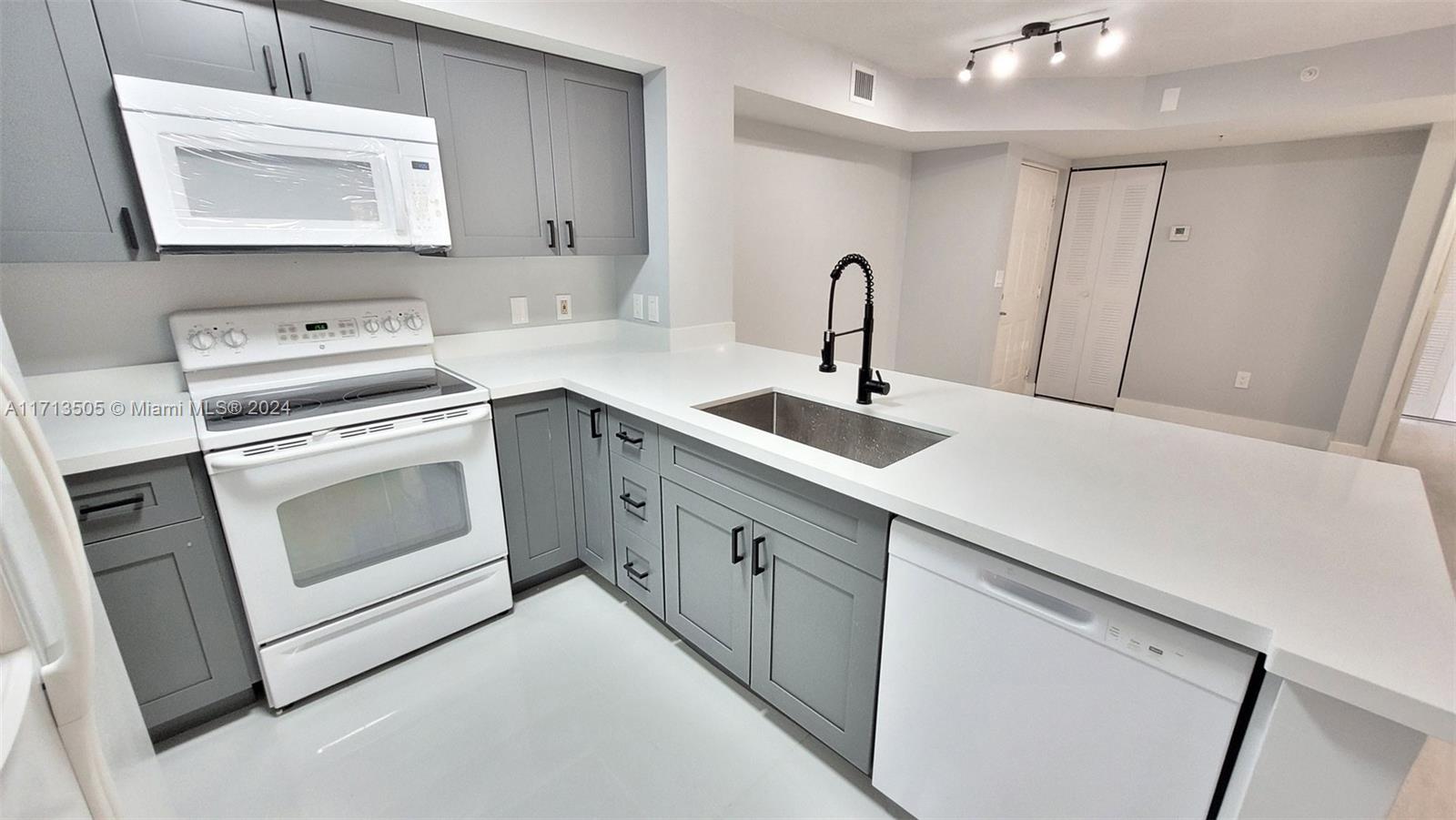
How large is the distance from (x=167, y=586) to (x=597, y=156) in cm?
198

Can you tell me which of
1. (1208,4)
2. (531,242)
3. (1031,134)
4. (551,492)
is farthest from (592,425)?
(1031,134)

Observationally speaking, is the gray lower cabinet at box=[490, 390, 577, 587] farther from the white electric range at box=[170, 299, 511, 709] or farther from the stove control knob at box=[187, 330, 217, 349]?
the stove control knob at box=[187, 330, 217, 349]

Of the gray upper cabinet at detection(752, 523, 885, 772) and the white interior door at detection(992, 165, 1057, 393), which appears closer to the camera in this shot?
the gray upper cabinet at detection(752, 523, 885, 772)

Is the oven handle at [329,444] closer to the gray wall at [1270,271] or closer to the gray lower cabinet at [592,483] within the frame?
the gray lower cabinet at [592,483]

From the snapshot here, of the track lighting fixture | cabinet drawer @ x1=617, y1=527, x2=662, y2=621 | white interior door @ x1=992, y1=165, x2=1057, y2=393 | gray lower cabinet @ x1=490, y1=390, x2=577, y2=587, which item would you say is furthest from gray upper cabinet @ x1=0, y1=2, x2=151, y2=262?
white interior door @ x1=992, y1=165, x2=1057, y2=393

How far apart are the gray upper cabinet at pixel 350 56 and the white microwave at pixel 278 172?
60 mm

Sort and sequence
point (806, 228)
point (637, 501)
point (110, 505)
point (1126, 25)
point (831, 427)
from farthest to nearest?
point (806, 228) < point (1126, 25) < point (637, 501) < point (831, 427) < point (110, 505)

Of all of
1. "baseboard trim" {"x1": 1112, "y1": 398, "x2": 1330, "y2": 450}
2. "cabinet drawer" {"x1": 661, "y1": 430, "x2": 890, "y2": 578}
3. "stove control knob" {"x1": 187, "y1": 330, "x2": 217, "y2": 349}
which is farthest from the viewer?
"baseboard trim" {"x1": 1112, "y1": 398, "x2": 1330, "y2": 450}

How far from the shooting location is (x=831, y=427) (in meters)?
1.82

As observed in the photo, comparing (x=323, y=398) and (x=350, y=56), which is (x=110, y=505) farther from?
(x=350, y=56)

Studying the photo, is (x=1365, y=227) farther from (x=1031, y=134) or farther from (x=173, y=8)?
(x=173, y=8)

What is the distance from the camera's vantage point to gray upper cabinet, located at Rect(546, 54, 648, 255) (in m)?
2.18

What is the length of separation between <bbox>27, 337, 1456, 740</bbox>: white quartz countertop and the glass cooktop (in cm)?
10

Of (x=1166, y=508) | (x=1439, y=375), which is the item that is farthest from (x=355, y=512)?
(x=1439, y=375)
